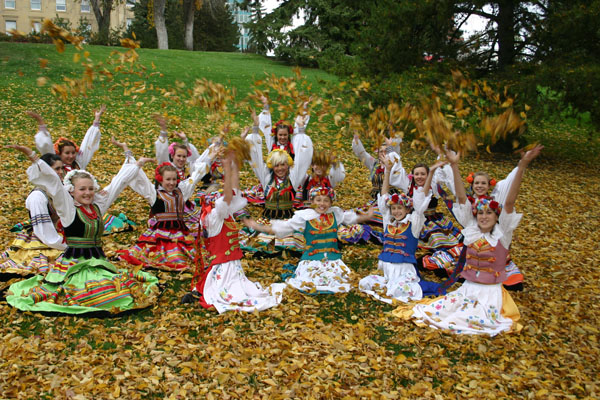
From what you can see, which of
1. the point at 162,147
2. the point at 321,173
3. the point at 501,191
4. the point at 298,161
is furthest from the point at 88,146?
the point at 501,191

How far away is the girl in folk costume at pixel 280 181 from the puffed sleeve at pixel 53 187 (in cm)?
281

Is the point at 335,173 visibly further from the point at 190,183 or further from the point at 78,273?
the point at 78,273

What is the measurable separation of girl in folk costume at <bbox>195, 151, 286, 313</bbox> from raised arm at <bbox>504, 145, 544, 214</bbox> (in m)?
2.79

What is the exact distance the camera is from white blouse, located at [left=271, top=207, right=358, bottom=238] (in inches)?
246

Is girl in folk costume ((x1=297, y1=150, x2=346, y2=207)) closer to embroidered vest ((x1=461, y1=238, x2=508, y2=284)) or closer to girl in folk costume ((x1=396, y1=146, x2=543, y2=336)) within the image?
girl in folk costume ((x1=396, y1=146, x2=543, y2=336))

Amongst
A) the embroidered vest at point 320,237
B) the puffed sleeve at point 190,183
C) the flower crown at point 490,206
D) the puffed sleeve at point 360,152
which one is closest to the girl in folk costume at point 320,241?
the embroidered vest at point 320,237

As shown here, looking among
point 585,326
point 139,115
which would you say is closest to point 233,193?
point 585,326

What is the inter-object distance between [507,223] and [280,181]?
146 inches

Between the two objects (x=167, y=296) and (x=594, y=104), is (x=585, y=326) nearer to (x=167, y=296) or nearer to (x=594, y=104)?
(x=167, y=296)

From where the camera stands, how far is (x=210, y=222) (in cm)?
584

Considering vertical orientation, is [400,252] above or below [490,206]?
below

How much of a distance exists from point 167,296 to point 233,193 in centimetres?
156

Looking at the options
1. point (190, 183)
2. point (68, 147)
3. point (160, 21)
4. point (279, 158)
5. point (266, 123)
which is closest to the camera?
point (190, 183)

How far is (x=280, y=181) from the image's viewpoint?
26.5ft
